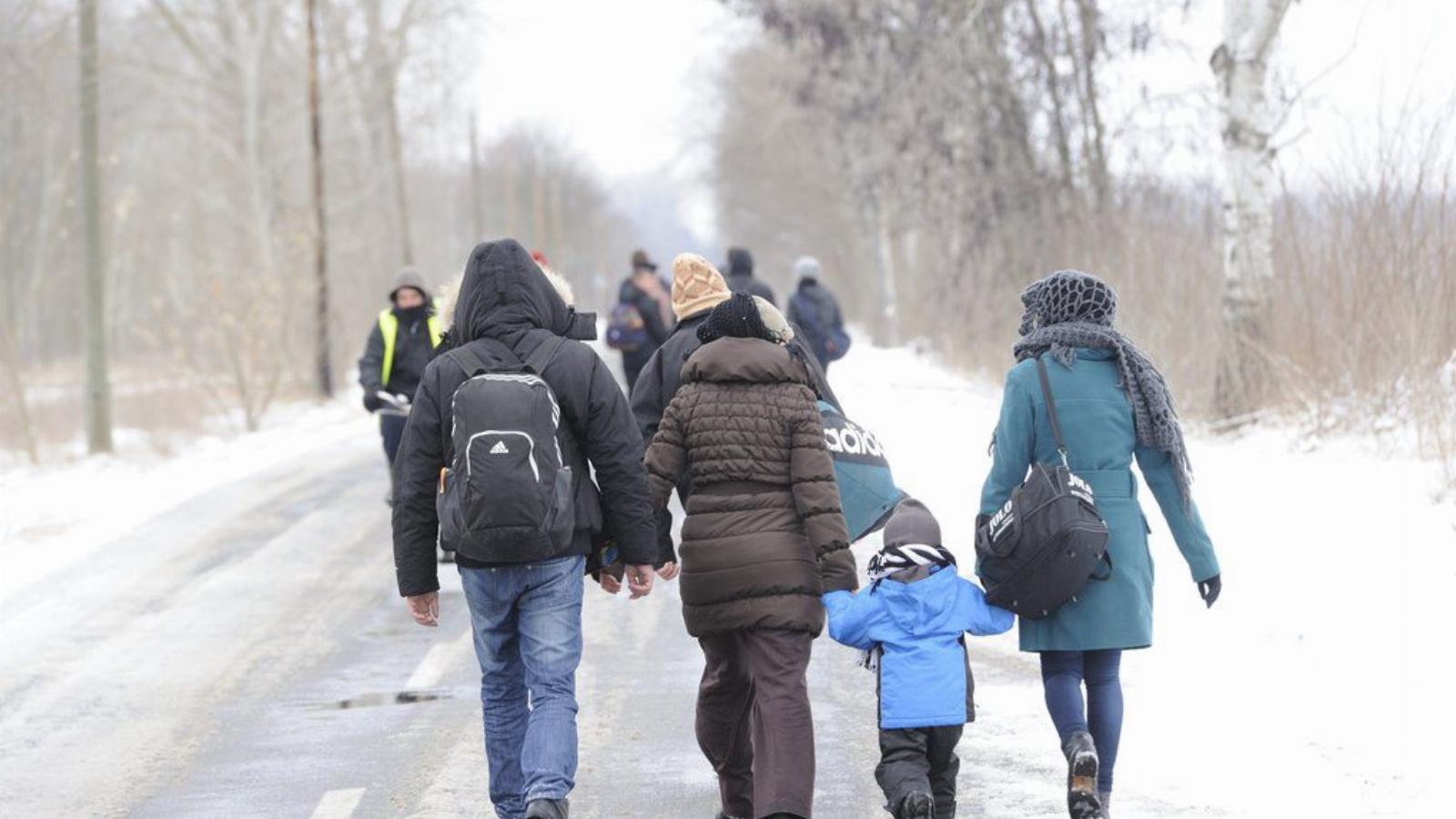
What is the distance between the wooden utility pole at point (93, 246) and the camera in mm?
22625

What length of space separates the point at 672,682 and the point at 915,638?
2.96 meters

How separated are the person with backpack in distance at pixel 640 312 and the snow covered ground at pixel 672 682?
3.63m

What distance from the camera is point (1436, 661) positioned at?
6.73 meters

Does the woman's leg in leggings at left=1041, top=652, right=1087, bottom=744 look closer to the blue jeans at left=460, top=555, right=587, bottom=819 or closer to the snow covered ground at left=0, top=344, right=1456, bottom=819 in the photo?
the snow covered ground at left=0, top=344, right=1456, bottom=819

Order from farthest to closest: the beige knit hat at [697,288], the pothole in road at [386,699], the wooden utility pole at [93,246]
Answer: the wooden utility pole at [93,246] → the pothole in road at [386,699] → the beige knit hat at [697,288]

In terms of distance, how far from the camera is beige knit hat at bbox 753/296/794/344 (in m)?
5.45

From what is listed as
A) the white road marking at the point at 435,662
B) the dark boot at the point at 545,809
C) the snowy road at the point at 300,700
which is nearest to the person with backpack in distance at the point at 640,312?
the snowy road at the point at 300,700

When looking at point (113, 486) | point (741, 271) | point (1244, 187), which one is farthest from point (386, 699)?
point (113, 486)

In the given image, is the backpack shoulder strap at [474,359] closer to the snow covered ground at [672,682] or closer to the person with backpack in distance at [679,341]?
the person with backpack in distance at [679,341]

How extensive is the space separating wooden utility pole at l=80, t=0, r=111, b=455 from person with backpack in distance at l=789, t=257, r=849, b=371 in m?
10.7

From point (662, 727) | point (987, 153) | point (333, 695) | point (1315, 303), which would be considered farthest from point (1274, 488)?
point (987, 153)

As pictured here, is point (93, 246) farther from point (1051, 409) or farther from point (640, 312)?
point (1051, 409)

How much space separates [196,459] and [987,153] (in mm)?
10317

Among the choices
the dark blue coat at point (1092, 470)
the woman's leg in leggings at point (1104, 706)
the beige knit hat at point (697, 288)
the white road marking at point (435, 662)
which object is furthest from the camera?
the white road marking at point (435, 662)
